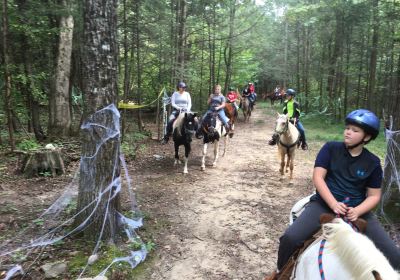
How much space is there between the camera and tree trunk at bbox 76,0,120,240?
4.53 m

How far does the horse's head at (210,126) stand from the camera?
10.1 m

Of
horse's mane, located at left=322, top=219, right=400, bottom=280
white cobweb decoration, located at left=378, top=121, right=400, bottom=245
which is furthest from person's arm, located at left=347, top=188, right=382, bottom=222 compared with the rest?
white cobweb decoration, located at left=378, top=121, right=400, bottom=245

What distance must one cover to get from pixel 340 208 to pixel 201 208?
406 centimetres

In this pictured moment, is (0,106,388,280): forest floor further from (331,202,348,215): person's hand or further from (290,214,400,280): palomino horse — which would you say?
(290,214,400,280): palomino horse

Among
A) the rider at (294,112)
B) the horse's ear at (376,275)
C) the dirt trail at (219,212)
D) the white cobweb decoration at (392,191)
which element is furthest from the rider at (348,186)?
the rider at (294,112)

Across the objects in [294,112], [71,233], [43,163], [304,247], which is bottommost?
[71,233]

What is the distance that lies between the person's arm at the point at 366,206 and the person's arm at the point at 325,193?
0.21 feet

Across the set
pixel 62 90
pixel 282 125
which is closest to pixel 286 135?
pixel 282 125

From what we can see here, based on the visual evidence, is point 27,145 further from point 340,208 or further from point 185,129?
point 340,208

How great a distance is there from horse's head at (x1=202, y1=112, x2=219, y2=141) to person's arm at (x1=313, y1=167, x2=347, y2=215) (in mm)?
6920

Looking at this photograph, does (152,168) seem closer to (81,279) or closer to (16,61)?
(16,61)

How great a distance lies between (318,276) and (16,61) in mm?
10299

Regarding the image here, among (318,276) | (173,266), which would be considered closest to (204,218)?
(173,266)

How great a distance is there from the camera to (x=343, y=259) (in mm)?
2053
